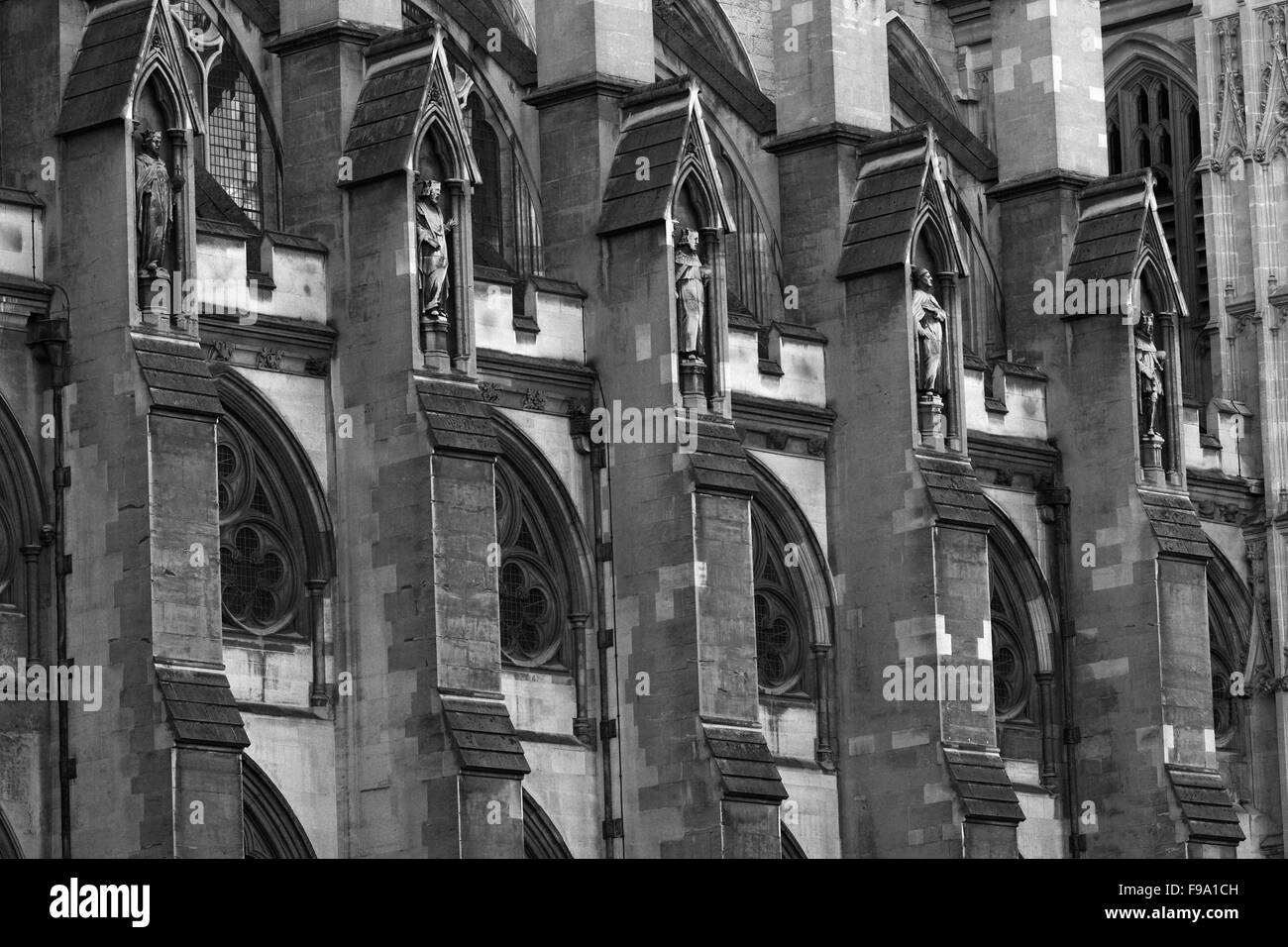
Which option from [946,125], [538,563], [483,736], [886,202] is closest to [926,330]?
[886,202]

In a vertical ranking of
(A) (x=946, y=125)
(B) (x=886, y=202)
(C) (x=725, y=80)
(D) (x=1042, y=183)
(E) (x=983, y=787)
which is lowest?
(E) (x=983, y=787)

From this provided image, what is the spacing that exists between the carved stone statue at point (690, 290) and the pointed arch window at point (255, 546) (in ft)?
21.2

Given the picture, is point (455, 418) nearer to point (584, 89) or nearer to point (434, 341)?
point (434, 341)

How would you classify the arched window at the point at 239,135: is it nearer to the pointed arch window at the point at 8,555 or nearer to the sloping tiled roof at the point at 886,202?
the pointed arch window at the point at 8,555

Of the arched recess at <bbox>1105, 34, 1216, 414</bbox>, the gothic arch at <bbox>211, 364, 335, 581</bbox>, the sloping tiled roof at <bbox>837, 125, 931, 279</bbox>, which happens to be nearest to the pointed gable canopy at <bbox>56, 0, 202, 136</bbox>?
the gothic arch at <bbox>211, 364, 335, 581</bbox>

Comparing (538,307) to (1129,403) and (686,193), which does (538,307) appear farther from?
(1129,403)

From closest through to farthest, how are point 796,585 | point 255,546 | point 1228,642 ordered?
point 255,546 → point 796,585 → point 1228,642

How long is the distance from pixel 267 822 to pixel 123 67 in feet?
30.7

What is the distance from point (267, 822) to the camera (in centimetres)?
4509

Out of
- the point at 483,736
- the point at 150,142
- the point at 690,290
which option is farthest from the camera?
the point at 690,290

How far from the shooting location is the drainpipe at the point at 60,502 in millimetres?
42594

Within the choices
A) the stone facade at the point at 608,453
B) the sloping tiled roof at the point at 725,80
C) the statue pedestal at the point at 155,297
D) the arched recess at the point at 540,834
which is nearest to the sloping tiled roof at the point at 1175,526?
the stone facade at the point at 608,453

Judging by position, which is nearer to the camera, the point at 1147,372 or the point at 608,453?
the point at 608,453

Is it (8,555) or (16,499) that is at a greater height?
(16,499)
